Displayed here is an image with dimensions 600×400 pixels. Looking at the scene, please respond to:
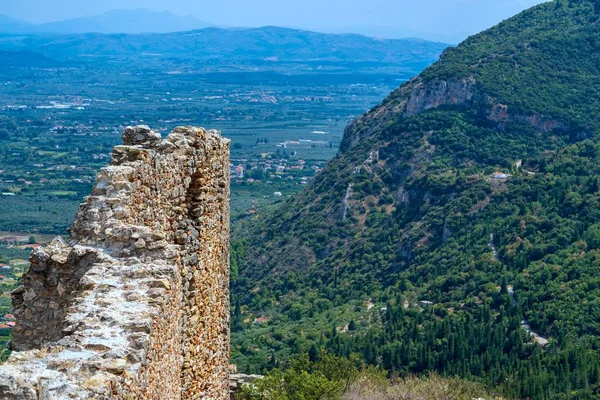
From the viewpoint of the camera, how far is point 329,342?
4700cm

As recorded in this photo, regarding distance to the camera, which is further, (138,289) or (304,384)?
(304,384)

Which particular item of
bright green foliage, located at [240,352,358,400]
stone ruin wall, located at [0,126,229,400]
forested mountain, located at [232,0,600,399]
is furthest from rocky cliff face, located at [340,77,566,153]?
stone ruin wall, located at [0,126,229,400]

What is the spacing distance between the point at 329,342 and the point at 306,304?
12825mm

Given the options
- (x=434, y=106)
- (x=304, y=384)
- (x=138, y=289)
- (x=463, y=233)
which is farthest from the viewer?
(x=434, y=106)

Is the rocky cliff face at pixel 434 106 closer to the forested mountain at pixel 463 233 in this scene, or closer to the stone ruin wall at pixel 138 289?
the forested mountain at pixel 463 233

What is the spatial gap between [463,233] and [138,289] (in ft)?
182

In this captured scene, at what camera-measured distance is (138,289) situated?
650 cm

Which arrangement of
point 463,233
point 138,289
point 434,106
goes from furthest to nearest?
1. point 434,106
2. point 463,233
3. point 138,289

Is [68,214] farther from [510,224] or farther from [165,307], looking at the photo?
[165,307]

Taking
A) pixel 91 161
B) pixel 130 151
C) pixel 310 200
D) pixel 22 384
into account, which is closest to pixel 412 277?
pixel 310 200

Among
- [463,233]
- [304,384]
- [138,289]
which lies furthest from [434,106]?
[138,289]

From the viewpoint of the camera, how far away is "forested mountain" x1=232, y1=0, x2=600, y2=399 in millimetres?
43062

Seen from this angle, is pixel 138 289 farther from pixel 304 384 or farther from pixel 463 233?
pixel 463 233

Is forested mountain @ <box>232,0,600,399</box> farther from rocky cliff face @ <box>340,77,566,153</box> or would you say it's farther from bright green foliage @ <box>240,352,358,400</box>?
bright green foliage @ <box>240,352,358,400</box>
